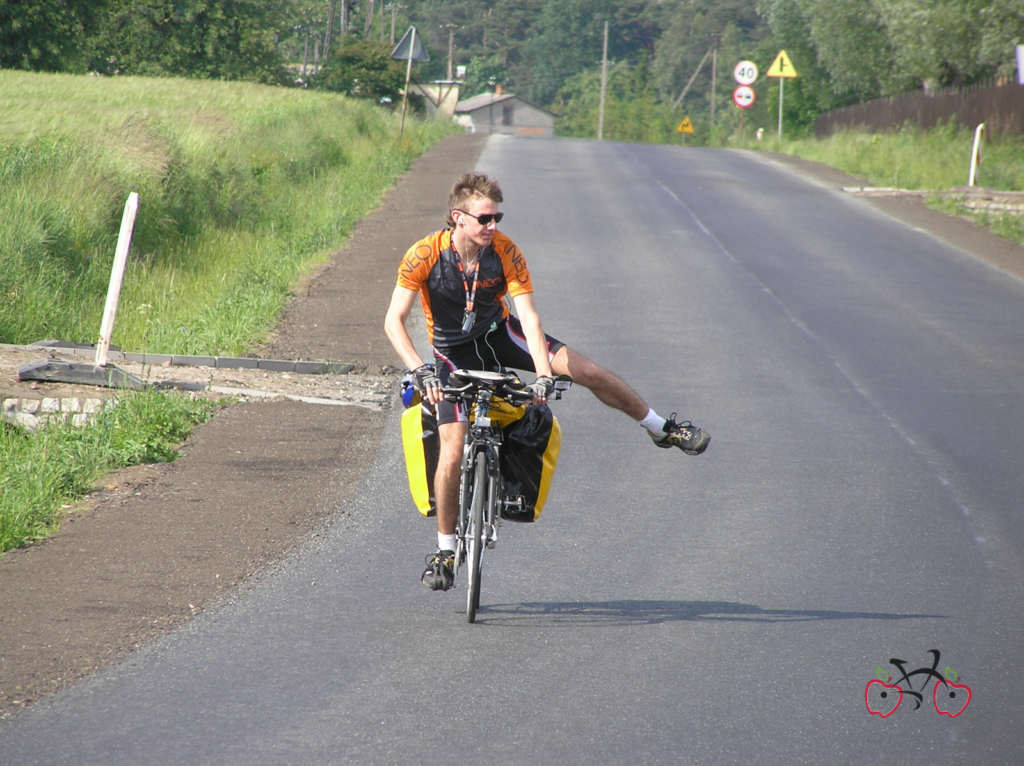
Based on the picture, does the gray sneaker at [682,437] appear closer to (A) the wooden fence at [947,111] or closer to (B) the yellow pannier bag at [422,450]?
(B) the yellow pannier bag at [422,450]

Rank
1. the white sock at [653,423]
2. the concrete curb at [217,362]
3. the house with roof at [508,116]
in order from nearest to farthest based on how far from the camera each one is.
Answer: the white sock at [653,423], the concrete curb at [217,362], the house with roof at [508,116]

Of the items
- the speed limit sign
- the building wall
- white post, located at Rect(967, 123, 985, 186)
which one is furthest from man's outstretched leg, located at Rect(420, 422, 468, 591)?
the building wall

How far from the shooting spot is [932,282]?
17.7m

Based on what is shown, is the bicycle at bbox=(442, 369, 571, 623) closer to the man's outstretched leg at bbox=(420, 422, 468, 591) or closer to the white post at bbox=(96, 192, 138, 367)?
the man's outstretched leg at bbox=(420, 422, 468, 591)

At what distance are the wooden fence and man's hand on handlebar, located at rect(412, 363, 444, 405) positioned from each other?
90.4 ft

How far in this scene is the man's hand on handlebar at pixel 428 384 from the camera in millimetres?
5699

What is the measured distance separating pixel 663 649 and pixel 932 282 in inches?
516

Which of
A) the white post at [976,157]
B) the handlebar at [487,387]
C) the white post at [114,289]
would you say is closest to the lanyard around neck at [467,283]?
the handlebar at [487,387]

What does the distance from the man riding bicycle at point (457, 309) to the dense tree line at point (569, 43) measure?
25432 millimetres

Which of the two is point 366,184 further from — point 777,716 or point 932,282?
point 777,716

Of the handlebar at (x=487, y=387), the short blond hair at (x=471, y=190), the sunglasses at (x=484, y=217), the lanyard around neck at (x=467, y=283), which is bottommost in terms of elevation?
the handlebar at (x=487, y=387)

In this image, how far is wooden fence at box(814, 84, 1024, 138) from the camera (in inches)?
1207

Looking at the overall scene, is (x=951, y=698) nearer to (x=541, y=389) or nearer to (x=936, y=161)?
(x=541, y=389)

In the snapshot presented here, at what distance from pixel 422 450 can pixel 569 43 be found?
135 m
